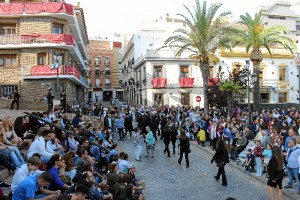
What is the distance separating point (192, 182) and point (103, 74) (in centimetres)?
6839

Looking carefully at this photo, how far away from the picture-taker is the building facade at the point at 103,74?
3113 inches

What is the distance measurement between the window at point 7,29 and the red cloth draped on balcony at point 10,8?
1.44 meters

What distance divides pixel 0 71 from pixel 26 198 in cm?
2780

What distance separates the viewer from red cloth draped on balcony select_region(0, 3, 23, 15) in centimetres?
3042

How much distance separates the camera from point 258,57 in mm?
29562

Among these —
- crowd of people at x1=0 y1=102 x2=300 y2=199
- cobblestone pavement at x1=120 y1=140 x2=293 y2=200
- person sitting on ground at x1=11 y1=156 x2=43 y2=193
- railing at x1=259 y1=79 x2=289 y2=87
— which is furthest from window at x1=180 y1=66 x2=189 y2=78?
person sitting on ground at x1=11 y1=156 x2=43 y2=193

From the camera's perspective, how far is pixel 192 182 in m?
12.9

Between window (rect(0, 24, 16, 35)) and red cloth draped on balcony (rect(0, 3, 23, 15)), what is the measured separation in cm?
144

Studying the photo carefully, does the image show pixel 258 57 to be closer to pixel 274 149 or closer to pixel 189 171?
pixel 189 171

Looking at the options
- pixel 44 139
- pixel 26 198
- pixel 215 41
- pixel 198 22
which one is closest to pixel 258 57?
pixel 215 41

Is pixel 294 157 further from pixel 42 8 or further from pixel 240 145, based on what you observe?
pixel 42 8

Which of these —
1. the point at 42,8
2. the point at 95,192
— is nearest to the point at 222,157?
the point at 95,192

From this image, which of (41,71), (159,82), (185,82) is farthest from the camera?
(185,82)

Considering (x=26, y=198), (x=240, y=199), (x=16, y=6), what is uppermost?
(x=16, y=6)
